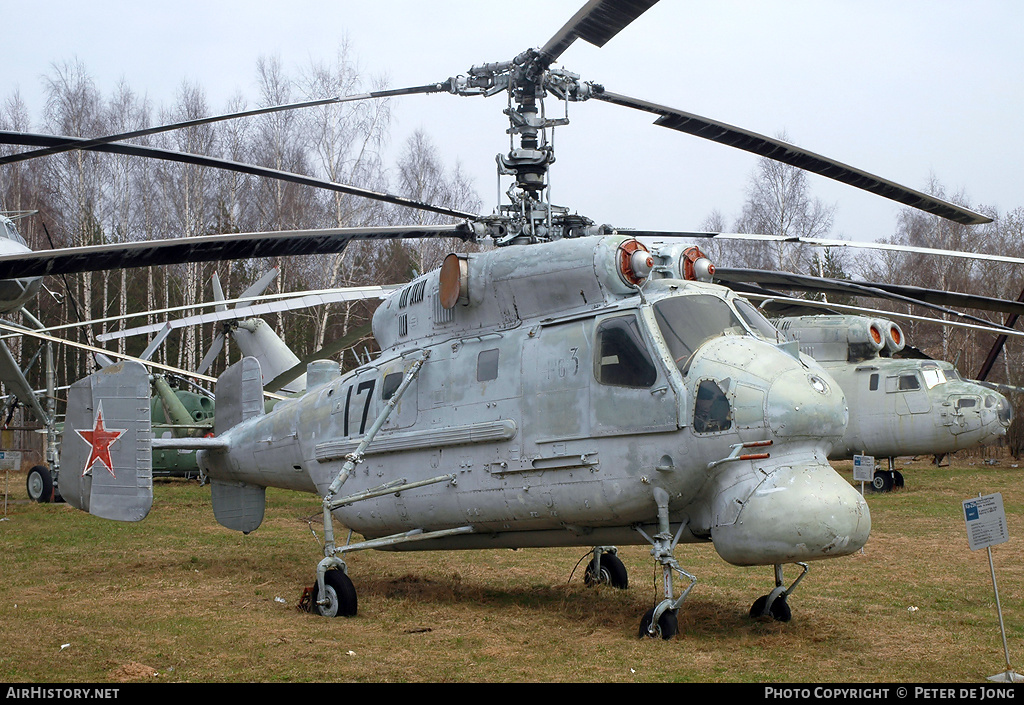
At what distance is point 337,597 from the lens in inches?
325

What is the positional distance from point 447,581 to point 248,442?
2.94m

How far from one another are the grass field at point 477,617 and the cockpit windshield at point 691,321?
7.30 ft

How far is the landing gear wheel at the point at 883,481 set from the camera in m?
20.2

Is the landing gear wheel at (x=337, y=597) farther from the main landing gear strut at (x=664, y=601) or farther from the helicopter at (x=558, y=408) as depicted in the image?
the main landing gear strut at (x=664, y=601)

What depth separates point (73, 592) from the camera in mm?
9484

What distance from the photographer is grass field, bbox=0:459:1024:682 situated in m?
6.21

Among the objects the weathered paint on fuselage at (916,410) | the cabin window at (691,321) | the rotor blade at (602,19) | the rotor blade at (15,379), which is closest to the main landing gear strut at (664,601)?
the cabin window at (691,321)

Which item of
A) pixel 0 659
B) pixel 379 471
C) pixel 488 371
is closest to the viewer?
pixel 0 659

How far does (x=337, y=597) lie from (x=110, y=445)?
125 inches

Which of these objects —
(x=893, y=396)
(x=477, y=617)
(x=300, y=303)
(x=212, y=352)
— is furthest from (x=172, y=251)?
(x=893, y=396)

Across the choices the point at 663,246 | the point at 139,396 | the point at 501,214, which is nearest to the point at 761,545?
the point at 663,246

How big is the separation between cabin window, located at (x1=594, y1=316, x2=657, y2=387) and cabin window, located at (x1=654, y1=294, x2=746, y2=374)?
0.68ft

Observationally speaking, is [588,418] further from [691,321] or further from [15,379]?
[15,379]

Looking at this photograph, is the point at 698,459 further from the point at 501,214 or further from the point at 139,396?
the point at 139,396
